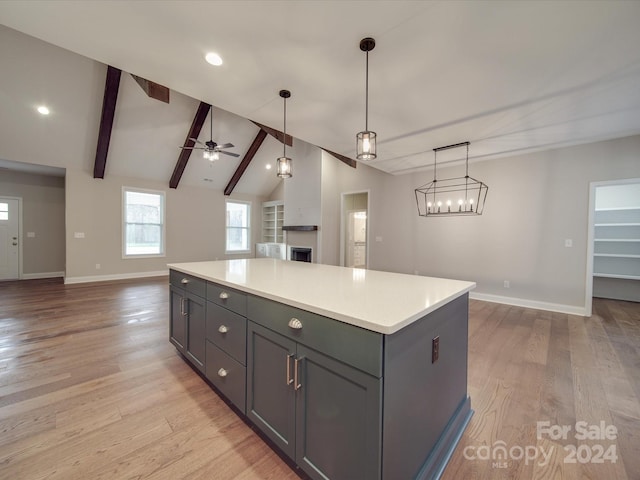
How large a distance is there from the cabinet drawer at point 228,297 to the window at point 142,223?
6189 millimetres

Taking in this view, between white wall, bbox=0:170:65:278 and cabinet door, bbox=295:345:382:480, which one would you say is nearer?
cabinet door, bbox=295:345:382:480

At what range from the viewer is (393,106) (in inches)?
116

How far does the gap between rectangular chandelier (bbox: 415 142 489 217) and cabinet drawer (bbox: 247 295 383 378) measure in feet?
13.7

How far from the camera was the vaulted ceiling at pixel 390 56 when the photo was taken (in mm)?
1752

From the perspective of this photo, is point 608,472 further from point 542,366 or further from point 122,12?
point 122,12

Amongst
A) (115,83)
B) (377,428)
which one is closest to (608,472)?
(377,428)

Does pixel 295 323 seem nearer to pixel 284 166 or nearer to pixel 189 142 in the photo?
pixel 284 166

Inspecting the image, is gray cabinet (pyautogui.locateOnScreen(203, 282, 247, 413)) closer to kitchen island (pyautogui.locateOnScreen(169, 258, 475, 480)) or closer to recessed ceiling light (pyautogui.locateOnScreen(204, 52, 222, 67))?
kitchen island (pyautogui.locateOnScreen(169, 258, 475, 480))

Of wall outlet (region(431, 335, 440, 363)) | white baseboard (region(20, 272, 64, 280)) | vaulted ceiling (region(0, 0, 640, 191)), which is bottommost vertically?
white baseboard (region(20, 272, 64, 280))

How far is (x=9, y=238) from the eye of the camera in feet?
19.8

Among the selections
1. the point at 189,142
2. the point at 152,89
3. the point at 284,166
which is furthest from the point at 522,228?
the point at 189,142

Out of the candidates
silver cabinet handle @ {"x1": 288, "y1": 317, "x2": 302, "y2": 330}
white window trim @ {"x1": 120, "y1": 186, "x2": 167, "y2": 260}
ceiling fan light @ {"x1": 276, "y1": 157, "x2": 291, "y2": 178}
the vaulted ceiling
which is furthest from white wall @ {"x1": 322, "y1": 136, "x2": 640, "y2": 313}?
white window trim @ {"x1": 120, "y1": 186, "x2": 167, "y2": 260}

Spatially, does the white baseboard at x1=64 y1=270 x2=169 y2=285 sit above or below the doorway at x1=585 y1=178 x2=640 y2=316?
below

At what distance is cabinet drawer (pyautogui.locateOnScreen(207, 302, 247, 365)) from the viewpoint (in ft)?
5.17
